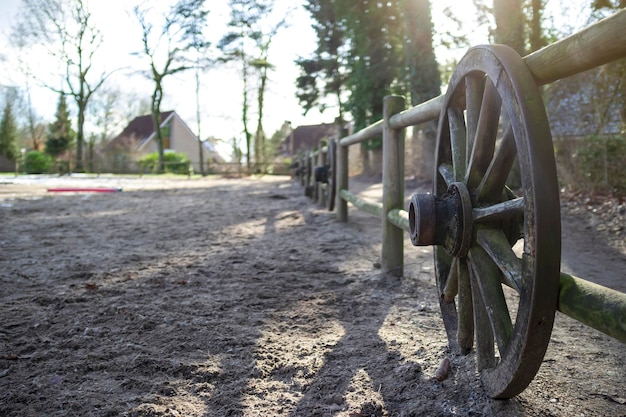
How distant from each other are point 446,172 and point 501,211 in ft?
2.06

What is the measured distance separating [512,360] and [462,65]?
1.01 m

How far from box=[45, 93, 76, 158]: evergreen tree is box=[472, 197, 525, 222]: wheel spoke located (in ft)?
123

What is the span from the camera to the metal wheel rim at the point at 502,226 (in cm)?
112

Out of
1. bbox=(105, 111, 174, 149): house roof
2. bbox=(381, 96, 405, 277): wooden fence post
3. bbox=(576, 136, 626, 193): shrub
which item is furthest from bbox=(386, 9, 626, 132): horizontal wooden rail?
bbox=(105, 111, 174, 149): house roof

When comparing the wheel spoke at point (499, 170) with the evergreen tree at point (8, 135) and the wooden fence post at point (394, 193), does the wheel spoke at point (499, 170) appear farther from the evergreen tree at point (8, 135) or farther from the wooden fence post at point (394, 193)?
the evergreen tree at point (8, 135)

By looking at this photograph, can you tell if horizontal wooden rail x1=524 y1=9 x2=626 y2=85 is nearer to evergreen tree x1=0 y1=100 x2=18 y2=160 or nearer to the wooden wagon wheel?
the wooden wagon wheel

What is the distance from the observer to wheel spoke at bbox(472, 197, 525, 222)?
4.24 feet

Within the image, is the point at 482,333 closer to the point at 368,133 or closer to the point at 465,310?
the point at 465,310

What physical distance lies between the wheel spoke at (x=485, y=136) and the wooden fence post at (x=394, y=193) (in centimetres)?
150

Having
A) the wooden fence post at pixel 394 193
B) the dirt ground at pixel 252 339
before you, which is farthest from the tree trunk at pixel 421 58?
the wooden fence post at pixel 394 193

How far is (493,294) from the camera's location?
1.46 m

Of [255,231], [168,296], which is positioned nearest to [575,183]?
[255,231]

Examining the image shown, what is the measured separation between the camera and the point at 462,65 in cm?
167

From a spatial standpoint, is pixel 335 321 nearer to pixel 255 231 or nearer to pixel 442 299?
pixel 442 299
